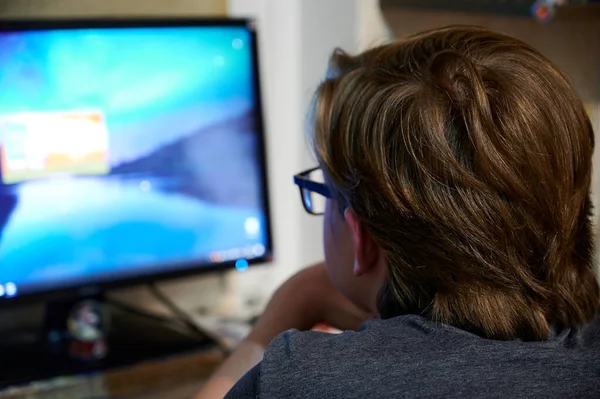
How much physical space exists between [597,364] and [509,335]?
8 centimetres

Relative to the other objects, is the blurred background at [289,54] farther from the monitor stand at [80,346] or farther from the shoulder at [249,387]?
the shoulder at [249,387]

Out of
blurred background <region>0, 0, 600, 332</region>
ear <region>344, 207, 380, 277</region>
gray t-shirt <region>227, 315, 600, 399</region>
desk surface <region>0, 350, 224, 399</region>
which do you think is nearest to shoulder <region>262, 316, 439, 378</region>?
gray t-shirt <region>227, 315, 600, 399</region>

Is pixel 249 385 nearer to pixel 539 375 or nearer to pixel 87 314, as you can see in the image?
pixel 539 375

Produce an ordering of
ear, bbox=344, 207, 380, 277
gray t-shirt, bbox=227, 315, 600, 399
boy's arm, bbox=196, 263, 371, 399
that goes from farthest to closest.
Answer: boy's arm, bbox=196, 263, 371, 399, ear, bbox=344, 207, 380, 277, gray t-shirt, bbox=227, 315, 600, 399

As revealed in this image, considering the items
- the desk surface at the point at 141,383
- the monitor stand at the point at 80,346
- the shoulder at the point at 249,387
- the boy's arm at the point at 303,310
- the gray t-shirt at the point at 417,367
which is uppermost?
the gray t-shirt at the point at 417,367

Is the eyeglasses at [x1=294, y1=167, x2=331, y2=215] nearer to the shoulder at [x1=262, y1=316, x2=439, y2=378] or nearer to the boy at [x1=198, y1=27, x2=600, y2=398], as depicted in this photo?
the boy at [x1=198, y1=27, x2=600, y2=398]

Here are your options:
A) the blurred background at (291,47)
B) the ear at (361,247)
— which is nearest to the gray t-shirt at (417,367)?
the ear at (361,247)

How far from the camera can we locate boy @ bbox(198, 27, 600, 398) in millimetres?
603

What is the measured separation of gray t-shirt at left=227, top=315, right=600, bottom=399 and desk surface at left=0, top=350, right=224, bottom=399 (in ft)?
1.44

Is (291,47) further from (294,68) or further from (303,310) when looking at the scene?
(303,310)

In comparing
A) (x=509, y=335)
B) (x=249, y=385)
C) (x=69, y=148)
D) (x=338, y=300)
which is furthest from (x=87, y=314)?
(x=509, y=335)

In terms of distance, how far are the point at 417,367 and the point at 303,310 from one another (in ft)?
1.22

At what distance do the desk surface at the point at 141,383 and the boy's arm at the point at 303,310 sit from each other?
0.61 feet

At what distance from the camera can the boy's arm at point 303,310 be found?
938 mm
